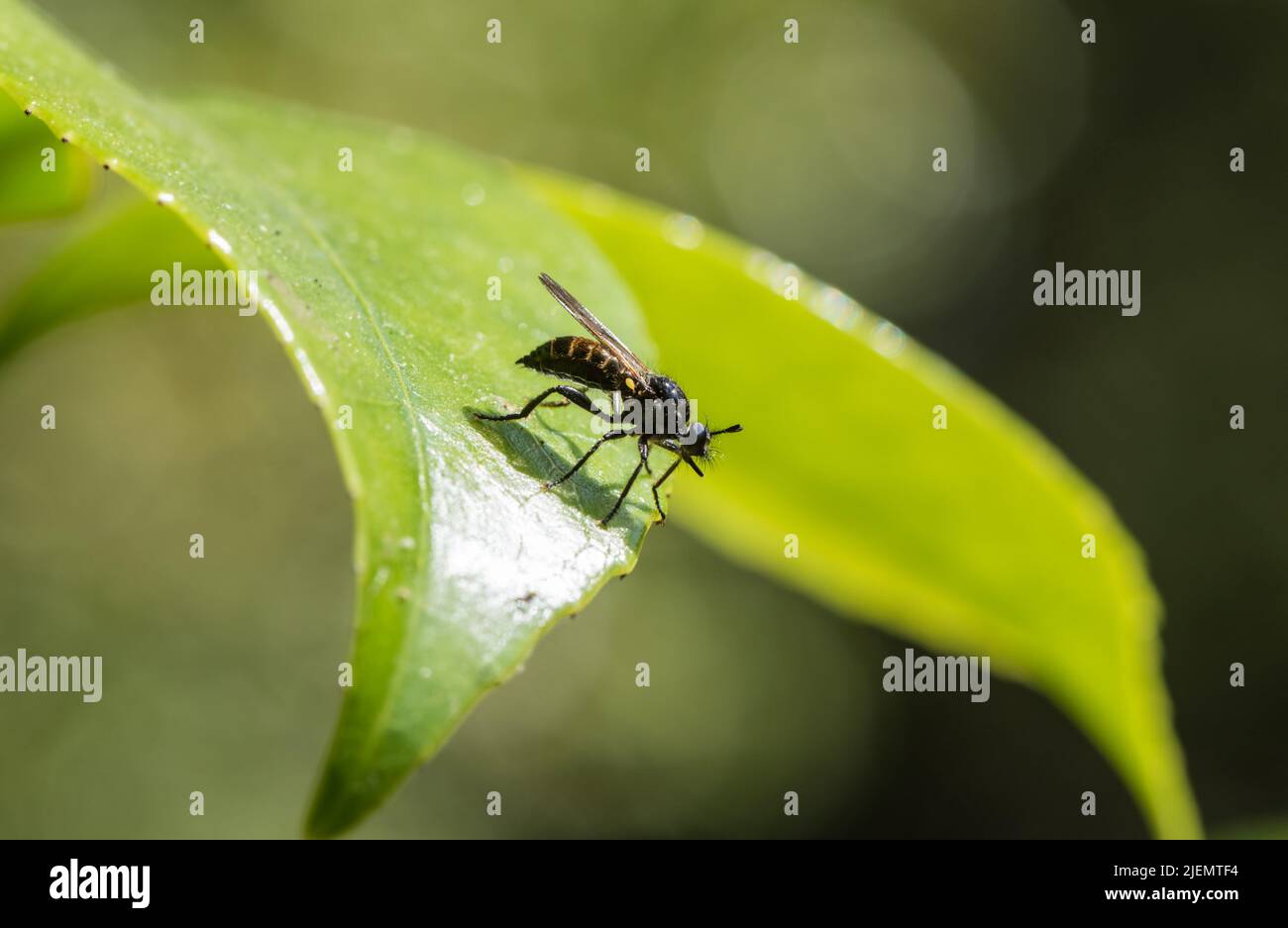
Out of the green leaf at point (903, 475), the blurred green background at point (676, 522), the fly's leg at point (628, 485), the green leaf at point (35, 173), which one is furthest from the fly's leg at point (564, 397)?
the blurred green background at point (676, 522)

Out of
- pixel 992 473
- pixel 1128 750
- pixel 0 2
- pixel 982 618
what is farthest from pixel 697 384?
pixel 0 2

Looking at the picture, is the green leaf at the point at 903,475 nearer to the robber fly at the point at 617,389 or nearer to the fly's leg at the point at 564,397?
the robber fly at the point at 617,389

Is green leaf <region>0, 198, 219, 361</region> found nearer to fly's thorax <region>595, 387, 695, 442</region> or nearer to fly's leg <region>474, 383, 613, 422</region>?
fly's leg <region>474, 383, 613, 422</region>

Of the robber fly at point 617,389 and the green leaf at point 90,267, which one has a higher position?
the green leaf at point 90,267

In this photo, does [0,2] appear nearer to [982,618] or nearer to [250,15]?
[982,618]

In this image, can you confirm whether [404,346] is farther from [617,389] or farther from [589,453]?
[617,389]

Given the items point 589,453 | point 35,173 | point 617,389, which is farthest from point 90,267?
point 589,453
